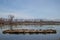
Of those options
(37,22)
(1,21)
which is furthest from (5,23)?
(37,22)

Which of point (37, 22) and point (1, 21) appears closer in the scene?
point (1, 21)

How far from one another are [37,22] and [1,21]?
12663mm

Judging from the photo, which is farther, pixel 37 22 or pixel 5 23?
pixel 37 22

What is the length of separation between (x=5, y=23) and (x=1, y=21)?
1.08 meters

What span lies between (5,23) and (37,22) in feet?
38.2

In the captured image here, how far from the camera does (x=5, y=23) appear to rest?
23.8 metres

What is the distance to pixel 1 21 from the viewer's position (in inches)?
899

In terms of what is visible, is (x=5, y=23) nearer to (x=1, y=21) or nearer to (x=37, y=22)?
(x=1, y=21)

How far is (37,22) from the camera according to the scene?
34.0 metres
